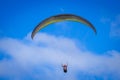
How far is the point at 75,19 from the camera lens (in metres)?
78.6

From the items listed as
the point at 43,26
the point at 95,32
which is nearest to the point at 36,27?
the point at 43,26

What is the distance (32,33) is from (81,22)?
453 cm

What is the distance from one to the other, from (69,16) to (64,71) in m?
5.61

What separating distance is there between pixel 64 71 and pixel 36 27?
5206 millimetres

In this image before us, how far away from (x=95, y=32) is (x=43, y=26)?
478 centimetres

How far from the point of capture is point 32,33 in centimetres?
7912

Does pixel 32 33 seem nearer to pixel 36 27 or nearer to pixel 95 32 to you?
pixel 36 27

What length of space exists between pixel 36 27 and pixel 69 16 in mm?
3139

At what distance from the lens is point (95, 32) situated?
77.6 metres

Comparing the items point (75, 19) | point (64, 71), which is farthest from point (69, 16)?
point (64, 71)

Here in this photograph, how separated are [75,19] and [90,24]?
1422mm

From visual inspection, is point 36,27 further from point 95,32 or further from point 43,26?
point 95,32

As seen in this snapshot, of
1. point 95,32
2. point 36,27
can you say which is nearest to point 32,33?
point 36,27

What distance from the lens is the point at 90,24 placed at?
7844 cm
